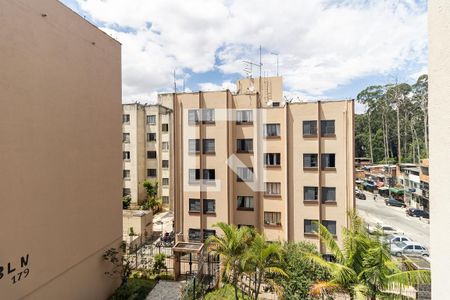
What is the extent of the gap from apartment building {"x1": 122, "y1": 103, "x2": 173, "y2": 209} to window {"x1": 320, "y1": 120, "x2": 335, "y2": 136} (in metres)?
24.4

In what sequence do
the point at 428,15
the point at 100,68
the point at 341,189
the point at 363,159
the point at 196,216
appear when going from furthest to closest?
1. the point at 363,159
2. the point at 196,216
3. the point at 341,189
4. the point at 100,68
5. the point at 428,15

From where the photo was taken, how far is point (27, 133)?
9.88 meters

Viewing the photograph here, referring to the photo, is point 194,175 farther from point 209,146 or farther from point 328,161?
point 328,161

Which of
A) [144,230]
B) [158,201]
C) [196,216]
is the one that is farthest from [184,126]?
[158,201]

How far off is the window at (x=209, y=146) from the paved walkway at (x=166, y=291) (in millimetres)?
11375

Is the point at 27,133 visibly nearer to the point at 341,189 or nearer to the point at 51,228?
the point at 51,228

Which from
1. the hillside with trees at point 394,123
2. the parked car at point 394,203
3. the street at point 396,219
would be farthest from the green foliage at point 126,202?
A: the hillside with trees at point 394,123

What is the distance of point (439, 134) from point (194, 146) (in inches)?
888

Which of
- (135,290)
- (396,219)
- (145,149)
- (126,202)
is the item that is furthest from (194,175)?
(396,219)

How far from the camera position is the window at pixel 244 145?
24.9 m

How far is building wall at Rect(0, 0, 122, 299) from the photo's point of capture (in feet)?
30.3

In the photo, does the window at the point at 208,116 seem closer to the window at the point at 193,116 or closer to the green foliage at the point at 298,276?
the window at the point at 193,116

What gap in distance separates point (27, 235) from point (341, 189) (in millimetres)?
22255

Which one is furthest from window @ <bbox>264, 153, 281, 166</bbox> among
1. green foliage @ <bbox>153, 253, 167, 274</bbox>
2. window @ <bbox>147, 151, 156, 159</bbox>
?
window @ <bbox>147, 151, 156, 159</bbox>
